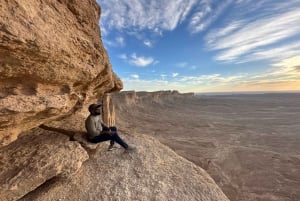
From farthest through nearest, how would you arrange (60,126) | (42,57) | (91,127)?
(60,126), (91,127), (42,57)

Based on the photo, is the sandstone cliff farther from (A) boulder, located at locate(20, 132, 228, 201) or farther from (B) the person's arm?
(B) the person's arm

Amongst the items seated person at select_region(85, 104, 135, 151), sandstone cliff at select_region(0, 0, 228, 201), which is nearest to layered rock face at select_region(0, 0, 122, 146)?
sandstone cliff at select_region(0, 0, 228, 201)

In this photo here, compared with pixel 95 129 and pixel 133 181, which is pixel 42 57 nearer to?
pixel 95 129

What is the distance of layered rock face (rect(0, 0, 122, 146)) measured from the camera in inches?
129

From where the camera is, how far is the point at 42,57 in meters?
3.81

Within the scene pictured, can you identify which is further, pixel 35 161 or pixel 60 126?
pixel 60 126

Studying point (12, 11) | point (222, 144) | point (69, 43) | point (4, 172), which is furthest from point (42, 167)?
point (222, 144)

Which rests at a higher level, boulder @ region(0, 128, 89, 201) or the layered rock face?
the layered rock face

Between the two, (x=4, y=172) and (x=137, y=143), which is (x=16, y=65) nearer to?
(x=4, y=172)

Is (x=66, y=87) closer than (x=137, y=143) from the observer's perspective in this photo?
Yes

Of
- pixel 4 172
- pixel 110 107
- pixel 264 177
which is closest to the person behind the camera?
pixel 4 172

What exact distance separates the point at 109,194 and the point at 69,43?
3560 mm

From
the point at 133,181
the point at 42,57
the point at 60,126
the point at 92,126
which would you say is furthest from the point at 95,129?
the point at 42,57

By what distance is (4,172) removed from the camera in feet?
13.9
